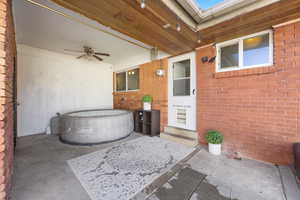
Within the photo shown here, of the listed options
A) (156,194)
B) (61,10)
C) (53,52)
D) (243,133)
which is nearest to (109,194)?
(156,194)

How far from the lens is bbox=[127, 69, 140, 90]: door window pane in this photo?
4806mm

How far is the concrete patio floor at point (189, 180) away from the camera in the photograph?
1.47 meters

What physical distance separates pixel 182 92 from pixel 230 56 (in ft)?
Answer: 4.54

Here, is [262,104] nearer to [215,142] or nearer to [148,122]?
[215,142]

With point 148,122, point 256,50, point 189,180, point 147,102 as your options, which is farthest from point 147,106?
point 256,50

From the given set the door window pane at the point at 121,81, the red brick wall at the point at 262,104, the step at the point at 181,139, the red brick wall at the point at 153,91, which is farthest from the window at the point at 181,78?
the door window pane at the point at 121,81

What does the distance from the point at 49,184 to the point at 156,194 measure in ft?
4.69

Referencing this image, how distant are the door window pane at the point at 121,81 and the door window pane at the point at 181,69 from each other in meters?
2.49

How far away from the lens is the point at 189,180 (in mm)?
1750

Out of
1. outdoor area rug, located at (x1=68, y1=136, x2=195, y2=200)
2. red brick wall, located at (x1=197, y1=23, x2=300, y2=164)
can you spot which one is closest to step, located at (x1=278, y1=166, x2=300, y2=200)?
red brick wall, located at (x1=197, y1=23, x2=300, y2=164)

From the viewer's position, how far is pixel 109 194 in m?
1.47

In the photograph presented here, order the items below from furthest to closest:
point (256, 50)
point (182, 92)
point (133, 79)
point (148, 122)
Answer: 1. point (133, 79)
2. point (148, 122)
3. point (182, 92)
4. point (256, 50)

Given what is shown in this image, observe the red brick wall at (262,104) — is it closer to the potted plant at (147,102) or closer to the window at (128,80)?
the potted plant at (147,102)

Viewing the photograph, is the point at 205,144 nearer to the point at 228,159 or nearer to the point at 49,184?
the point at 228,159
